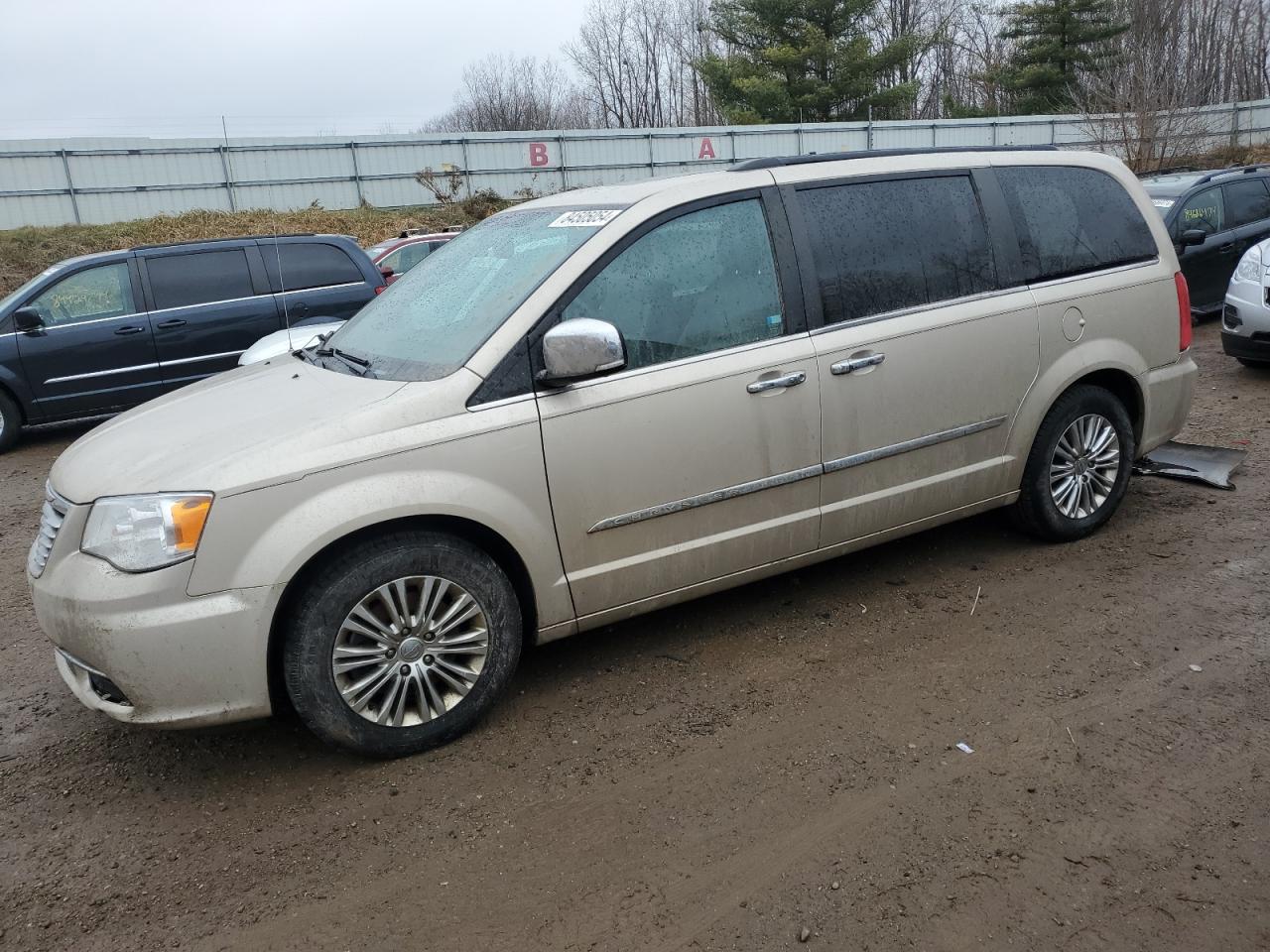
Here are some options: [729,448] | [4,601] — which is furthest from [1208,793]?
[4,601]

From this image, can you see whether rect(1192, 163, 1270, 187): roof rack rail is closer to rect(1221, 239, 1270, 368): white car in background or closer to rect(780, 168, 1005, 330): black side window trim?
rect(1221, 239, 1270, 368): white car in background

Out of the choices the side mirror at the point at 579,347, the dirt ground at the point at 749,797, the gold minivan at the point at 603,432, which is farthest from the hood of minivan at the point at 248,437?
the dirt ground at the point at 749,797

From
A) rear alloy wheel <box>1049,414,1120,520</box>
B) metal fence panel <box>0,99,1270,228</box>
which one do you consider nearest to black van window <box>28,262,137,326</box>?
rear alloy wheel <box>1049,414,1120,520</box>

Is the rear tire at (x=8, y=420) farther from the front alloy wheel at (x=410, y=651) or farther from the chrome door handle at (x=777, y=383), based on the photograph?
the chrome door handle at (x=777, y=383)

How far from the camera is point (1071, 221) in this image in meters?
4.81

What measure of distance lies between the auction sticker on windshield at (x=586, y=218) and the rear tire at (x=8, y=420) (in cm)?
789

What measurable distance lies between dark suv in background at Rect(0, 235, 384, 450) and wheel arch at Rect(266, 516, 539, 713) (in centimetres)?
653

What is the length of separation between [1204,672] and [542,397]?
269 centimetres

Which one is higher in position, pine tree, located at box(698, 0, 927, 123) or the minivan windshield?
pine tree, located at box(698, 0, 927, 123)

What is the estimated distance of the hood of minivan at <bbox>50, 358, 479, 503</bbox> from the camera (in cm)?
319

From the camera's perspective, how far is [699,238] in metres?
3.93

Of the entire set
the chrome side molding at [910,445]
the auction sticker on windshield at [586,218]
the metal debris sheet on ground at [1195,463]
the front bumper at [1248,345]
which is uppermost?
the auction sticker on windshield at [586,218]

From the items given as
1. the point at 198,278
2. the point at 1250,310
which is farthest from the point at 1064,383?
the point at 198,278

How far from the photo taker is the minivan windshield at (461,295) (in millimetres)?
3686
